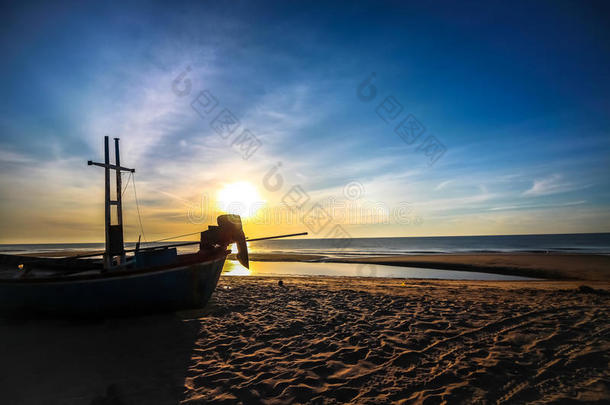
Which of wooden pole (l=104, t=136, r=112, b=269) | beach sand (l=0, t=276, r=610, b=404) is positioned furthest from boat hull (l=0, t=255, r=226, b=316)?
wooden pole (l=104, t=136, r=112, b=269)

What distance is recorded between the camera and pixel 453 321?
749 cm

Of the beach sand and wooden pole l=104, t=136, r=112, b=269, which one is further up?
wooden pole l=104, t=136, r=112, b=269

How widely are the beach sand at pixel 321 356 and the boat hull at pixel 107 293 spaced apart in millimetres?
435

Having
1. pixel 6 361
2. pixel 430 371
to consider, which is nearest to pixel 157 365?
pixel 6 361

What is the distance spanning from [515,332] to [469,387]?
3320mm

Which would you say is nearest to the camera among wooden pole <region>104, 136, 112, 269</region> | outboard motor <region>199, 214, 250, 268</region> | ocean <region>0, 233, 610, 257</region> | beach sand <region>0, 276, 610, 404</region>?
beach sand <region>0, 276, 610, 404</region>

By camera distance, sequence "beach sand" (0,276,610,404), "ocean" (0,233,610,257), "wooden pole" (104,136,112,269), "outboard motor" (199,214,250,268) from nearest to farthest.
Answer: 1. "beach sand" (0,276,610,404)
2. "outboard motor" (199,214,250,268)
3. "wooden pole" (104,136,112,269)
4. "ocean" (0,233,610,257)

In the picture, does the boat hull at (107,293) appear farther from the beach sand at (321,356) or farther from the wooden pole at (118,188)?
the wooden pole at (118,188)

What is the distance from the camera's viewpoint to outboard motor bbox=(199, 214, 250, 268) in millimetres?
9523

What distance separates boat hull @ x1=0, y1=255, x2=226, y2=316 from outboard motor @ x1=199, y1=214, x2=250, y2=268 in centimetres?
118

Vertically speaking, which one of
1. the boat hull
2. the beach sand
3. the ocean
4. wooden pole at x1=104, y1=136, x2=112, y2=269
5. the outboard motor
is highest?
wooden pole at x1=104, y1=136, x2=112, y2=269

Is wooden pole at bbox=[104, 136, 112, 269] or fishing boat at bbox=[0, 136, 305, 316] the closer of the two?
fishing boat at bbox=[0, 136, 305, 316]

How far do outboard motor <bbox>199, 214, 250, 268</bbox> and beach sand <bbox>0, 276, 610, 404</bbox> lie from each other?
204 cm

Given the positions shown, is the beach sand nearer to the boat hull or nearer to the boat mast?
the boat hull
